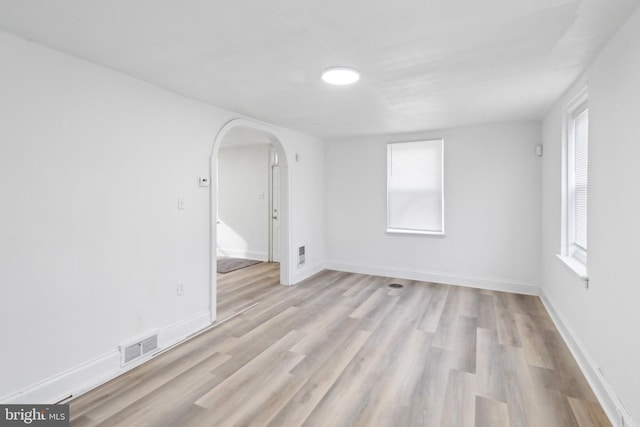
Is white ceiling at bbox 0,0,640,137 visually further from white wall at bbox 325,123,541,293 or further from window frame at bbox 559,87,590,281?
white wall at bbox 325,123,541,293

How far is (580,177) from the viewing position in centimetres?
292

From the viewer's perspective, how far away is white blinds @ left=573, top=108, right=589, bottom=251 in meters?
2.77

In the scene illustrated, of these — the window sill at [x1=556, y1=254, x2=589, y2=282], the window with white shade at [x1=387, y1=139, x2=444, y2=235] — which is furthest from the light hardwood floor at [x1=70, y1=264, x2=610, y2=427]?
the window with white shade at [x1=387, y1=139, x2=444, y2=235]

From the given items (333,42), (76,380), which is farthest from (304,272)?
(333,42)

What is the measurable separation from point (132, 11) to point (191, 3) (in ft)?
1.11

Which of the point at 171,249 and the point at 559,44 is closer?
the point at 559,44

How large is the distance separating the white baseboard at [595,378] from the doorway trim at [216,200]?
3.28m

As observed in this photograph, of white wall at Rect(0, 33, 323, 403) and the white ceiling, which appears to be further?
white wall at Rect(0, 33, 323, 403)

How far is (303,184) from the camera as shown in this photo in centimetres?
513

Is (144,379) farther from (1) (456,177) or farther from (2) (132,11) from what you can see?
(1) (456,177)

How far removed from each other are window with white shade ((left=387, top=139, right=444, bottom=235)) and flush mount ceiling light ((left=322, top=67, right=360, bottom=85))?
262cm

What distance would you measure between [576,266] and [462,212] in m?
2.02

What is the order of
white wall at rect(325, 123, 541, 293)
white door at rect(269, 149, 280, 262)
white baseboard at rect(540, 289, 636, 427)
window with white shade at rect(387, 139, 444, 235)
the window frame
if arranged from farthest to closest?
white door at rect(269, 149, 280, 262), window with white shade at rect(387, 139, 444, 235), white wall at rect(325, 123, 541, 293), the window frame, white baseboard at rect(540, 289, 636, 427)

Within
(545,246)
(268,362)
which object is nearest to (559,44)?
(545,246)
